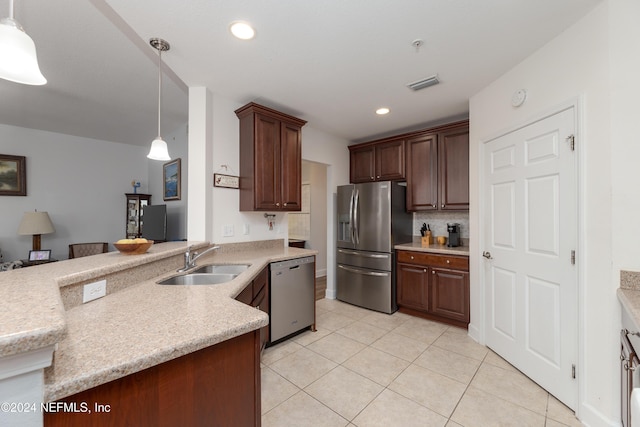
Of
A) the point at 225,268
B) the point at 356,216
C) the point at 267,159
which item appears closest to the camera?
the point at 225,268

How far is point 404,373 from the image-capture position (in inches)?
83.5

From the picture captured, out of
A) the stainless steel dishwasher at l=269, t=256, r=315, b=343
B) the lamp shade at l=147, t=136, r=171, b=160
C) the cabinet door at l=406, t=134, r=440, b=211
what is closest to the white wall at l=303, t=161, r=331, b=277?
the cabinet door at l=406, t=134, r=440, b=211

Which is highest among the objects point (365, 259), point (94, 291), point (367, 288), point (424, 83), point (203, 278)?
point (424, 83)

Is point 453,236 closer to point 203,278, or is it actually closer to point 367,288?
point 367,288

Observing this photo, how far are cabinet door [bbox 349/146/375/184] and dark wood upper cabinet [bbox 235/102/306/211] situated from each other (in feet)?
4.43

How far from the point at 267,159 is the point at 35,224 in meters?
3.84

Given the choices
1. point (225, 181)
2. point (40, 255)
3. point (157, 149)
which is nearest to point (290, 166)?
point (225, 181)

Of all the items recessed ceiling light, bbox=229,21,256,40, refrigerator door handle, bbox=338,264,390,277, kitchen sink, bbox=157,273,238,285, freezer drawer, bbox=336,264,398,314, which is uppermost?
recessed ceiling light, bbox=229,21,256,40

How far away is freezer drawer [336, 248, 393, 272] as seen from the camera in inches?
133

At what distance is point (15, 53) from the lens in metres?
1.14

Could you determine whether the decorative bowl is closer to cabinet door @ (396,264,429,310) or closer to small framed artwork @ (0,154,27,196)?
cabinet door @ (396,264,429,310)

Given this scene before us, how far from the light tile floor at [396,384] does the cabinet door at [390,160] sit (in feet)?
6.65

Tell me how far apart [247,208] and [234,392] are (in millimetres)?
1966

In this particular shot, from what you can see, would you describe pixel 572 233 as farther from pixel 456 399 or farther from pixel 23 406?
pixel 23 406
